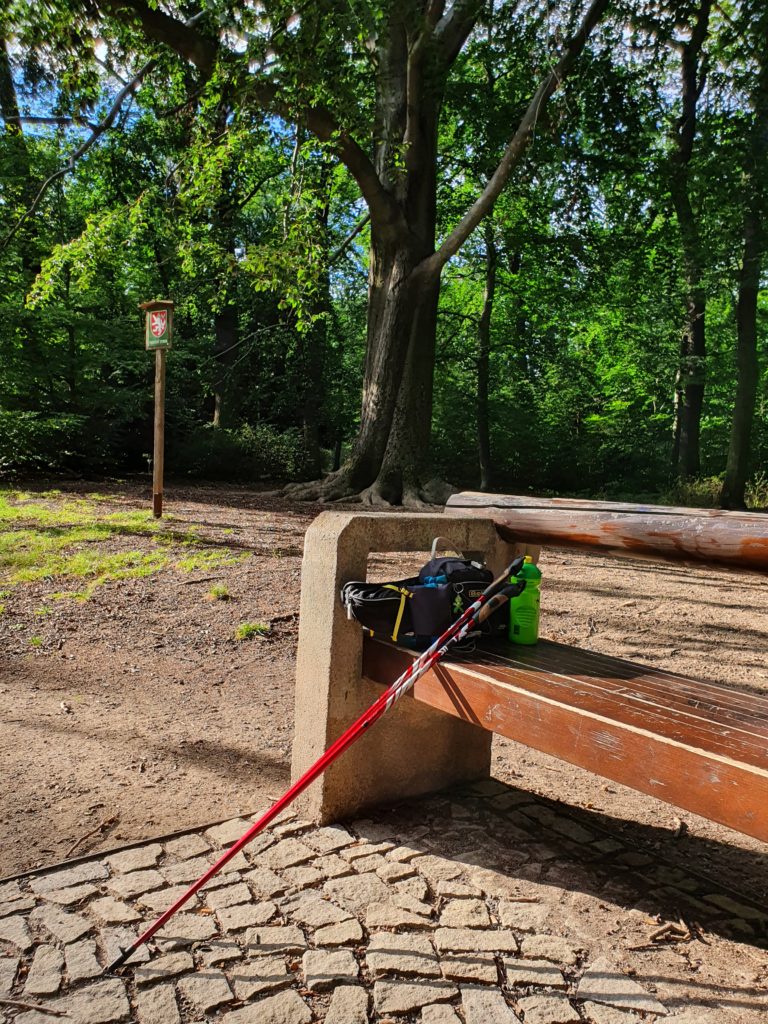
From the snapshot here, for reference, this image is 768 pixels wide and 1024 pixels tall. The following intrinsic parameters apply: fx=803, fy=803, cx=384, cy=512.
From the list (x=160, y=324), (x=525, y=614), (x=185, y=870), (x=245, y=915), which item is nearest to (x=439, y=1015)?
(x=245, y=915)

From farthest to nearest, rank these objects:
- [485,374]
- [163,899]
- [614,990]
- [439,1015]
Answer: [485,374] < [163,899] < [614,990] < [439,1015]

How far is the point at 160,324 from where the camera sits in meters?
9.59

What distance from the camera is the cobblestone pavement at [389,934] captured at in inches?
80.1

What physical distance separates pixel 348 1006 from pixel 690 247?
15605 millimetres

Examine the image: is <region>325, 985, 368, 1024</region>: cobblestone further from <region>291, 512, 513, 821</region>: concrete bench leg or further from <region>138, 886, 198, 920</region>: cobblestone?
<region>291, 512, 513, 821</region>: concrete bench leg

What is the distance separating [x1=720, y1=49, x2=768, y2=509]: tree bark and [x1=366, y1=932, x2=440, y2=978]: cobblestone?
13.6 metres

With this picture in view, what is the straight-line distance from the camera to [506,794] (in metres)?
3.38

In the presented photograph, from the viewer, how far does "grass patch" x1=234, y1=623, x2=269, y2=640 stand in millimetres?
5579

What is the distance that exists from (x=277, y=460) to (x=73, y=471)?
415 cm

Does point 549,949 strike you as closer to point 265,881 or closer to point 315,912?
point 315,912

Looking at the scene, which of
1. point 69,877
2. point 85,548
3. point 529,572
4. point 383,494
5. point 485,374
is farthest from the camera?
point 485,374

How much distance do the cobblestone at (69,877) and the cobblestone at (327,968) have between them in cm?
82

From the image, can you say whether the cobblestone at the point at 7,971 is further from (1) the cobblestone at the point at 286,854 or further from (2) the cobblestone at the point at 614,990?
(2) the cobblestone at the point at 614,990

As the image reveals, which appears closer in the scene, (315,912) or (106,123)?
(315,912)
